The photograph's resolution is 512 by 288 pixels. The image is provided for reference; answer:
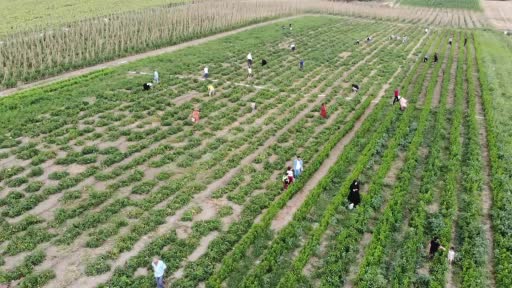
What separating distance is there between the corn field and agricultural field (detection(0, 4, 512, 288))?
202 inches

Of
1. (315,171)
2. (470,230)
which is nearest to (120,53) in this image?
(315,171)

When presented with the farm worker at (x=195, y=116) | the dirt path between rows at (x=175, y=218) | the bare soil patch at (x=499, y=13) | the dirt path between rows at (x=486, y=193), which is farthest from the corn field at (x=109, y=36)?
the bare soil patch at (x=499, y=13)

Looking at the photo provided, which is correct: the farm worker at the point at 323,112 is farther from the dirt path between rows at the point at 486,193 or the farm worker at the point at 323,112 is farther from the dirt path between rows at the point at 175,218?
the dirt path between rows at the point at 486,193

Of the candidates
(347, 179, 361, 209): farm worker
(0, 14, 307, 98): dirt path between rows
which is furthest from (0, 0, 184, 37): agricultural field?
(347, 179, 361, 209): farm worker

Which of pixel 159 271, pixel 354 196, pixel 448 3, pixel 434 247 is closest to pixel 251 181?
pixel 354 196

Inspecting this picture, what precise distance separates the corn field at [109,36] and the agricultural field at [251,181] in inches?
202

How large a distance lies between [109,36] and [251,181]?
3277cm

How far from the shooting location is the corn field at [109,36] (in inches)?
1485

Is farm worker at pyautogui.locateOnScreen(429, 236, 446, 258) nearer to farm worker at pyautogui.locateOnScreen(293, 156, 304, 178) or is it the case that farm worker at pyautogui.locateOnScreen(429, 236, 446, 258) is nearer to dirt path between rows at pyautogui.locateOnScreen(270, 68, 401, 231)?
dirt path between rows at pyautogui.locateOnScreen(270, 68, 401, 231)

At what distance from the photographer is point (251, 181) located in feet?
70.4

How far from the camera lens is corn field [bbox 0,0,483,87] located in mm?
37719

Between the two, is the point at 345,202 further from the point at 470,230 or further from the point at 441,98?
the point at 441,98

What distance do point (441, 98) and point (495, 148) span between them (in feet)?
33.0

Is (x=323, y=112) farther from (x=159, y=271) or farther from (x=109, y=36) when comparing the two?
(x=109, y=36)
